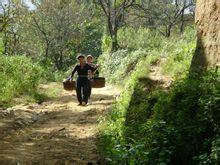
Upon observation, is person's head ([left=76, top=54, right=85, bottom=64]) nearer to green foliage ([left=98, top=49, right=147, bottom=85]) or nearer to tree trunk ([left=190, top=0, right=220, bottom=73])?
tree trunk ([left=190, top=0, right=220, bottom=73])

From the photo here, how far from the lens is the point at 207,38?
8664 millimetres

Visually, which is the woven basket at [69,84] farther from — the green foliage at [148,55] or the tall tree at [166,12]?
the tall tree at [166,12]

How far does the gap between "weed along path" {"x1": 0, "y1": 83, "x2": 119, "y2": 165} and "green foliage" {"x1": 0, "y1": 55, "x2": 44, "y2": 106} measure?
1.24 meters

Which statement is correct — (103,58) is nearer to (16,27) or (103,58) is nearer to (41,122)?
(16,27)

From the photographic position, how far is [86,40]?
129 ft

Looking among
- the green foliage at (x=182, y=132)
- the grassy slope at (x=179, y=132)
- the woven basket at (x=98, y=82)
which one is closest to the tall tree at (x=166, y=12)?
the woven basket at (x=98, y=82)

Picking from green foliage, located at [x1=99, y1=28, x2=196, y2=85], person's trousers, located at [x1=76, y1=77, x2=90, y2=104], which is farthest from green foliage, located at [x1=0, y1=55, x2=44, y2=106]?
green foliage, located at [x1=99, y1=28, x2=196, y2=85]

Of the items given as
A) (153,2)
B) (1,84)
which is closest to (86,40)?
(153,2)

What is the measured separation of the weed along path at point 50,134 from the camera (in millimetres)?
7305

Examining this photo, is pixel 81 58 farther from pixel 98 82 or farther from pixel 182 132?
pixel 182 132

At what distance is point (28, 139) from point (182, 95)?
356cm

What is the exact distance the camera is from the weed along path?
24.0 ft

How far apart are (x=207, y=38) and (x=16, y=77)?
937cm

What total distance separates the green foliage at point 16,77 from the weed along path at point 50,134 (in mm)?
1241
